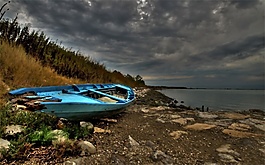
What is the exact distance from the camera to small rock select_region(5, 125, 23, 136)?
255cm

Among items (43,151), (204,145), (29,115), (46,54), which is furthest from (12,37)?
(204,145)

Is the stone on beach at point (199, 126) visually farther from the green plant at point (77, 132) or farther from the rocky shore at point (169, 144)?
the green plant at point (77, 132)

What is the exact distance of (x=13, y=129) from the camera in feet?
8.75

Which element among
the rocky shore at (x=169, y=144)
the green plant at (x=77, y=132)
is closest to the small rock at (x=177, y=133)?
the rocky shore at (x=169, y=144)

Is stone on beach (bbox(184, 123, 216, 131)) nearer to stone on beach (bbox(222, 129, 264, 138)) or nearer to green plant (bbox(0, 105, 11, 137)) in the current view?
stone on beach (bbox(222, 129, 264, 138))

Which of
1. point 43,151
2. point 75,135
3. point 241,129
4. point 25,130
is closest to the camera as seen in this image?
point 43,151

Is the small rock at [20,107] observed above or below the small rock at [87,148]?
above

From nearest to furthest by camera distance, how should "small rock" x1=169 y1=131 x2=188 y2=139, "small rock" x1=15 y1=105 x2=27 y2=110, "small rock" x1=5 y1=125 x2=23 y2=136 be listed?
"small rock" x1=5 y1=125 x2=23 y2=136, "small rock" x1=15 y1=105 x2=27 y2=110, "small rock" x1=169 y1=131 x2=188 y2=139

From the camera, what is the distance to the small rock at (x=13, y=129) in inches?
101

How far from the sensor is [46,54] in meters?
8.77

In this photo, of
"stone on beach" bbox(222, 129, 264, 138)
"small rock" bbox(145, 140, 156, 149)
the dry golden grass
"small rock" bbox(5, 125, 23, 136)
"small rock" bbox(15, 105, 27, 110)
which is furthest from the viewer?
the dry golden grass

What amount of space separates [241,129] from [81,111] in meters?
3.27

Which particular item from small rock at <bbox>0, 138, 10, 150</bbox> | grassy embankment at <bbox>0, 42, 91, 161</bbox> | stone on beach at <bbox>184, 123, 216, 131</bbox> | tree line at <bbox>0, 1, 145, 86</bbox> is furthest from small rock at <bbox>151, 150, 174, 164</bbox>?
tree line at <bbox>0, 1, 145, 86</bbox>

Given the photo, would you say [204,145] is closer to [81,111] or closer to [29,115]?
[81,111]
